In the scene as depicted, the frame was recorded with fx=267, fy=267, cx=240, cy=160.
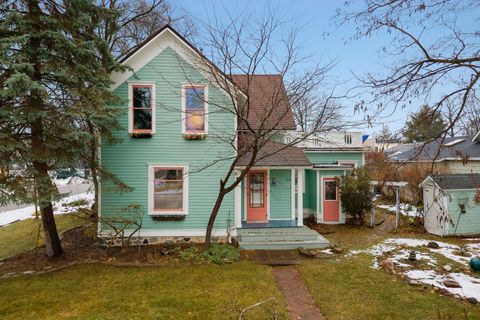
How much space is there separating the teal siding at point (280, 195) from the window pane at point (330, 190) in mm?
2686

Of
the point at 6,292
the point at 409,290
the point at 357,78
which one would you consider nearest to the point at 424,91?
the point at 357,78

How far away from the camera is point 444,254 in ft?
28.3

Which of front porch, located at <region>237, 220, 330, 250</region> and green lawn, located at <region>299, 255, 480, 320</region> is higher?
front porch, located at <region>237, 220, 330, 250</region>

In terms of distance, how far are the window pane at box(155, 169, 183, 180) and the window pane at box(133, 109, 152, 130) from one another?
1.62m

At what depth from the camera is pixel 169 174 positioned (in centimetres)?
973

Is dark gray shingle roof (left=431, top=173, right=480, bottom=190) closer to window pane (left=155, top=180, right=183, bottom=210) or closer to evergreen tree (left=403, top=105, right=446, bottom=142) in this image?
evergreen tree (left=403, top=105, right=446, bottom=142)

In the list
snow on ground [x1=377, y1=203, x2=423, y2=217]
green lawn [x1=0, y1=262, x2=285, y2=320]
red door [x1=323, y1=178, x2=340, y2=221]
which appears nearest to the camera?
green lawn [x1=0, y1=262, x2=285, y2=320]

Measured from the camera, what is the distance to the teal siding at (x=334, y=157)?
1447 cm

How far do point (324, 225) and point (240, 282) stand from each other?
7.23 metres

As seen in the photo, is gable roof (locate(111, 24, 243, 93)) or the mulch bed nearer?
the mulch bed

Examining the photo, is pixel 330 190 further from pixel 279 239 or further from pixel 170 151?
pixel 170 151

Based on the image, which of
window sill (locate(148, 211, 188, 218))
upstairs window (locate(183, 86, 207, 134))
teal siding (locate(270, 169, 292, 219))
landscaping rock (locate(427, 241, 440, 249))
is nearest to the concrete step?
teal siding (locate(270, 169, 292, 219))

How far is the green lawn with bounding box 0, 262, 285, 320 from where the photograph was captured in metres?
5.34

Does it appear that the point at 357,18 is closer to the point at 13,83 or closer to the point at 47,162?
the point at 13,83
